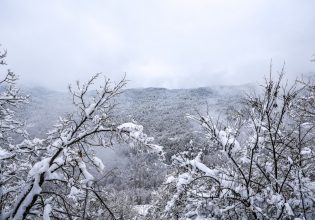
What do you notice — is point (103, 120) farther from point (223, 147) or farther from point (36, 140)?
point (223, 147)

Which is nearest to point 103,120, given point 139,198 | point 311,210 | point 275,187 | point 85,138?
point 85,138

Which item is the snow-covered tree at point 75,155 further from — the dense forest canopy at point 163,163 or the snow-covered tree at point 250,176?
the snow-covered tree at point 250,176

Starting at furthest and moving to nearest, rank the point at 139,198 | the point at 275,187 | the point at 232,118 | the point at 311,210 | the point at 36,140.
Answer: the point at 139,198, the point at 232,118, the point at 36,140, the point at 275,187, the point at 311,210

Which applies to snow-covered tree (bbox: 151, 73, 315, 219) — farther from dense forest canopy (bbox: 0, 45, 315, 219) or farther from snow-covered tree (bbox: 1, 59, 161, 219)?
snow-covered tree (bbox: 1, 59, 161, 219)

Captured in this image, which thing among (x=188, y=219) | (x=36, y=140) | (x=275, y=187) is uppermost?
(x=36, y=140)

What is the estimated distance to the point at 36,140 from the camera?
602 centimetres

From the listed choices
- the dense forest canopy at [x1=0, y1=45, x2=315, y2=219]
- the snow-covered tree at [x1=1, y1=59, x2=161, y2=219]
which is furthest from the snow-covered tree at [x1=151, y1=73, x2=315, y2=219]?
the snow-covered tree at [x1=1, y1=59, x2=161, y2=219]

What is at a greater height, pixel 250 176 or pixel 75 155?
pixel 75 155

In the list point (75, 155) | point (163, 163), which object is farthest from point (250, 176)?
point (75, 155)

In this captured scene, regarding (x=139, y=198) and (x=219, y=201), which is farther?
(x=139, y=198)

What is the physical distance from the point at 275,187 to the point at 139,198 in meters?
87.9

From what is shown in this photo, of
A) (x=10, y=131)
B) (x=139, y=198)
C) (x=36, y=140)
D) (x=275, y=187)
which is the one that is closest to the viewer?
(x=275, y=187)

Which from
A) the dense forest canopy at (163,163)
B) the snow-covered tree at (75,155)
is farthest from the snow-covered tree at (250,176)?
the snow-covered tree at (75,155)

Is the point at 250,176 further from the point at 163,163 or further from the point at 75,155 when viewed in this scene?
the point at 75,155
